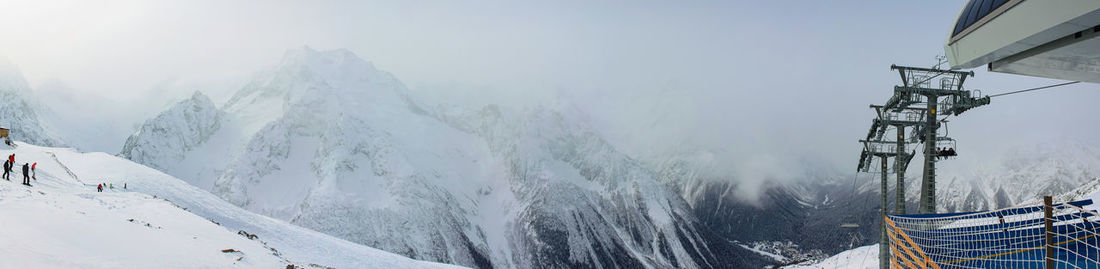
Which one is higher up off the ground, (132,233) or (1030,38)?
(1030,38)

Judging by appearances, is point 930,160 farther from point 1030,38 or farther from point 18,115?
point 18,115

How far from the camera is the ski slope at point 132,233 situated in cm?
1947

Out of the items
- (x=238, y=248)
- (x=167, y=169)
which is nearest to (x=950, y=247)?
(x=238, y=248)

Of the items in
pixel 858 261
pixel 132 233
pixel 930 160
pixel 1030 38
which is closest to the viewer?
pixel 1030 38

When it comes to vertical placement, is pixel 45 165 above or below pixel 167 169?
above

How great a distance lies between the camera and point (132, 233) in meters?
24.4

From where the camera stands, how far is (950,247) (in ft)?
64.4

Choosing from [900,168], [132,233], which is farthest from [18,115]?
[900,168]

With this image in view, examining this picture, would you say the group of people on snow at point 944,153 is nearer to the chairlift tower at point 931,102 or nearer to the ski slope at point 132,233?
the chairlift tower at point 931,102

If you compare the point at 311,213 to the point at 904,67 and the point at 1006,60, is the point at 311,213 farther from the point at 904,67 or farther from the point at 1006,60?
the point at 1006,60

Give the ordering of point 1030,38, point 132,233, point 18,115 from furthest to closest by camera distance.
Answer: point 18,115, point 132,233, point 1030,38

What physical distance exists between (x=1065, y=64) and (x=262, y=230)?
41516 mm

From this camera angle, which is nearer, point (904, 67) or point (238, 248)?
point (238, 248)

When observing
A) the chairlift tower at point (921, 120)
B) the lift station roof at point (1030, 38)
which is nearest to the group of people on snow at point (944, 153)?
the chairlift tower at point (921, 120)
